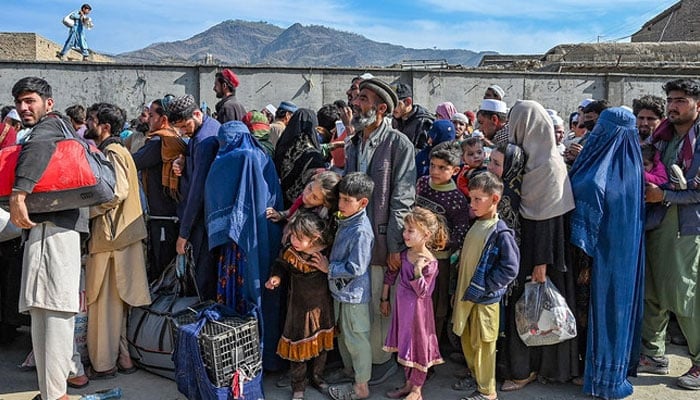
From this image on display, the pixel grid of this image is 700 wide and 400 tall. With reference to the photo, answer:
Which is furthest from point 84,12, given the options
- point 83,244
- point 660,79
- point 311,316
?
point 660,79

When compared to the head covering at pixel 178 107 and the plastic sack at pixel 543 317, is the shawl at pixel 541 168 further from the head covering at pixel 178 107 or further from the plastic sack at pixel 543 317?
the head covering at pixel 178 107

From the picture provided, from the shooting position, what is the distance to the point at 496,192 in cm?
360

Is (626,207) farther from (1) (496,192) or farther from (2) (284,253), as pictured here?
(2) (284,253)

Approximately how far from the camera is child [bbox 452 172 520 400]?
3574mm

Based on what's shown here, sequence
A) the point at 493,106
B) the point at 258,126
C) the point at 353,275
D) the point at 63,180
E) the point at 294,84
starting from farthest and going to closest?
the point at 294,84, the point at 258,126, the point at 493,106, the point at 353,275, the point at 63,180

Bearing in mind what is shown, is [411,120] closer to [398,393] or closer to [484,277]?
[484,277]

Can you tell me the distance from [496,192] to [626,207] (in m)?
0.93

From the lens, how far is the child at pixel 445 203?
3.84 metres

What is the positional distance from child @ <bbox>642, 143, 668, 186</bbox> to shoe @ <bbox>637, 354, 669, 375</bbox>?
1.35m

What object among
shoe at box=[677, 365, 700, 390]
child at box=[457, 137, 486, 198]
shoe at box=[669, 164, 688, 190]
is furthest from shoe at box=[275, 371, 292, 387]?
shoe at box=[669, 164, 688, 190]

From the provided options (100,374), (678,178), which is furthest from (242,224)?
(678,178)

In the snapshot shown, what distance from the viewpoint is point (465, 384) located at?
3930 mm

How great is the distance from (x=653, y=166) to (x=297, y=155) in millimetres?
2708

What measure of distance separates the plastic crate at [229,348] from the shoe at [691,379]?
2.96 metres
